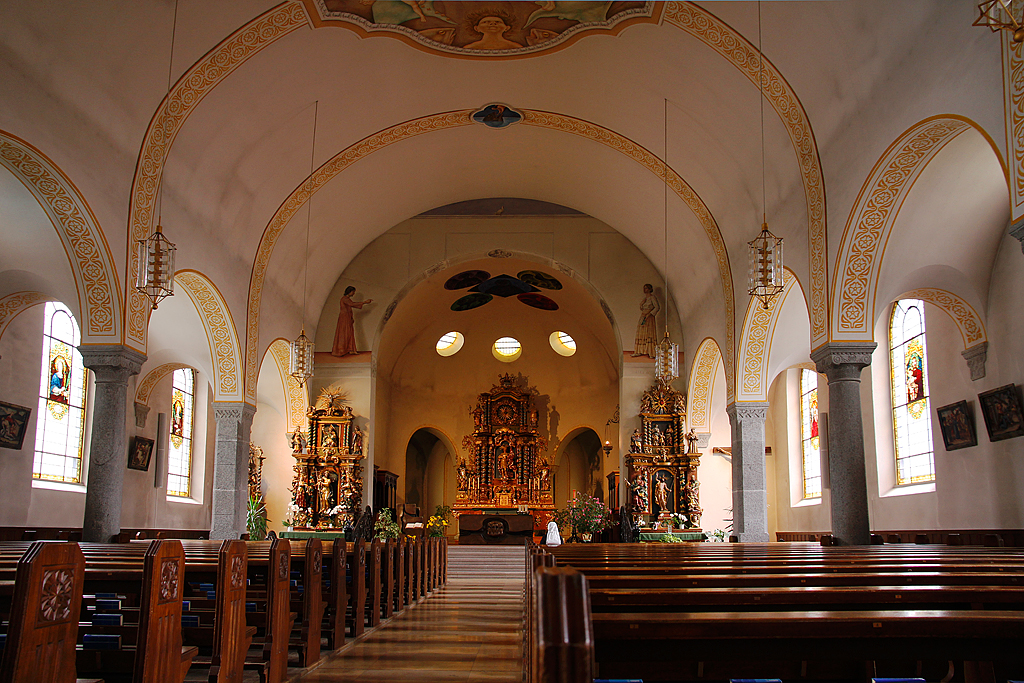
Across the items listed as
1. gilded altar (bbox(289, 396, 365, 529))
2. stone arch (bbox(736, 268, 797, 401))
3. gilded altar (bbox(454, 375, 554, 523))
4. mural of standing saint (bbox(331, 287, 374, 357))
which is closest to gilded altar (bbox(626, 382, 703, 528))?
stone arch (bbox(736, 268, 797, 401))

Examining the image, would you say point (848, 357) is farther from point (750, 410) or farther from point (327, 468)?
point (327, 468)

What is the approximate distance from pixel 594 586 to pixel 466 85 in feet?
39.7

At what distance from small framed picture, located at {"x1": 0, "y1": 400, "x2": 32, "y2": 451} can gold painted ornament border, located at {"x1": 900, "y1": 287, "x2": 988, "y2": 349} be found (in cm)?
1325

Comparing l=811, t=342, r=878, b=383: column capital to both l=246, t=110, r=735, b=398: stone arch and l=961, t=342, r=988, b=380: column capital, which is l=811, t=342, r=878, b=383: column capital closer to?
l=961, t=342, r=988, b=380: column capital

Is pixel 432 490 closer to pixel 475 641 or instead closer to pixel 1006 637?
pixel 475 641

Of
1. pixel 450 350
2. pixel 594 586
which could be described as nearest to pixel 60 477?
pixel 450 350

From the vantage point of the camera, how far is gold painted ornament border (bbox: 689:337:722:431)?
1806 cm

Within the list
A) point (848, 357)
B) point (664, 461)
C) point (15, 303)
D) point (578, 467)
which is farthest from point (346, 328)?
point (848, 357)

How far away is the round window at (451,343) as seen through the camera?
2541cm

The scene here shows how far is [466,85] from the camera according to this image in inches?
546

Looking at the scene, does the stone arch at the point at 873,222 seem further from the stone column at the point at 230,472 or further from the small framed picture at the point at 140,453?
the small framed picture at the point at 140,453

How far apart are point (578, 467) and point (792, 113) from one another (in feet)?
58.1

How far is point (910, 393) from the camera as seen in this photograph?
47.0 ft

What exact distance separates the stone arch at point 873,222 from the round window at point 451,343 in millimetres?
15912
